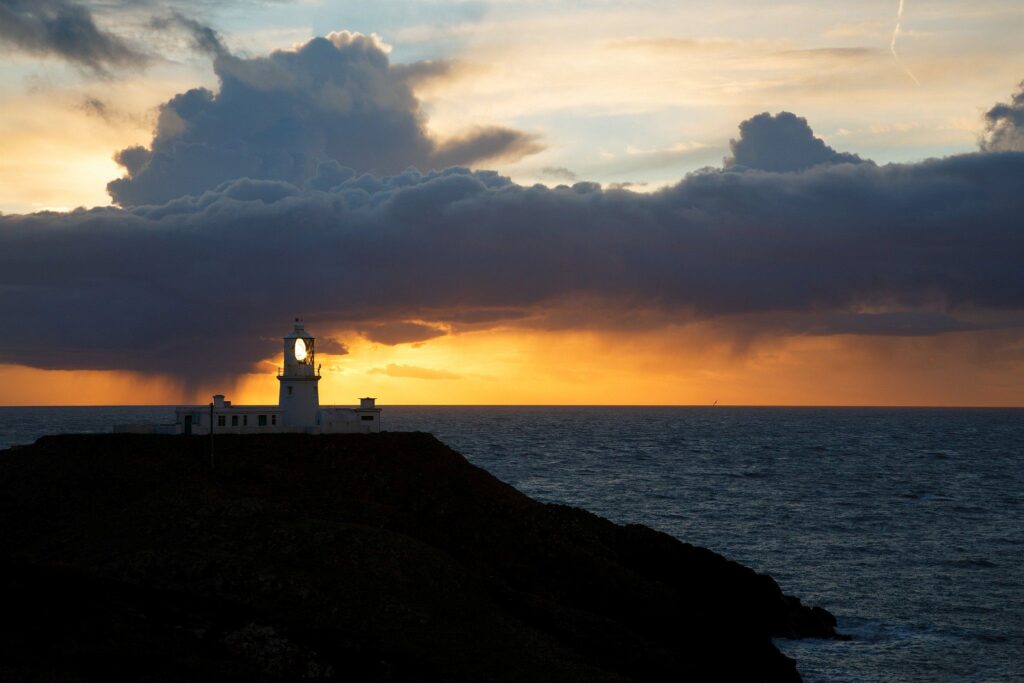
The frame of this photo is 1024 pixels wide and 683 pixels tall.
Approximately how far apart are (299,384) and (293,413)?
1.95m

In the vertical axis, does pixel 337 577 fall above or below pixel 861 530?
above

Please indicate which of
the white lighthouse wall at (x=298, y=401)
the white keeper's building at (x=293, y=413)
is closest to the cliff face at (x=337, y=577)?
the white keeper's building at (x=293, y=413)

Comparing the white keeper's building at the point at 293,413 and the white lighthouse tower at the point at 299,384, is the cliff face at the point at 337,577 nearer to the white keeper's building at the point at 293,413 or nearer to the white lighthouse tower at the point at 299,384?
the white keeper's building at the point at 293,413

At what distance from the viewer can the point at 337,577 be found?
4066cm

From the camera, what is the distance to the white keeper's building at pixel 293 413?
60.2m

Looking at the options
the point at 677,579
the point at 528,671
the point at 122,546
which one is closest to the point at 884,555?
the point at 677,579

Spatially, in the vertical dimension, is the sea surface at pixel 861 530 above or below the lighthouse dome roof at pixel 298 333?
below

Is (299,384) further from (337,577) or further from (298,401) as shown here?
(337,577)

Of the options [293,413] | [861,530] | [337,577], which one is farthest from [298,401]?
[861,530]

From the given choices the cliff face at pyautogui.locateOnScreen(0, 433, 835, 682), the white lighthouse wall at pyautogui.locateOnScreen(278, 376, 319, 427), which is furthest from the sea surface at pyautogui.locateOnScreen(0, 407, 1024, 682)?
the white lighthouse wall at pyautogui.locateOnScreen(278, 376, 319, 427)

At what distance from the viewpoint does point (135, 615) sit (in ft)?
112

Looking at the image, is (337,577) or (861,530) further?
(861,530)

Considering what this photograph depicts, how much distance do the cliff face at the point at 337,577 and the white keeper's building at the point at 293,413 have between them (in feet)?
10.1

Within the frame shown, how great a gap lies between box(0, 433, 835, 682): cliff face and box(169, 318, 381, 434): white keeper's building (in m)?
3.06
